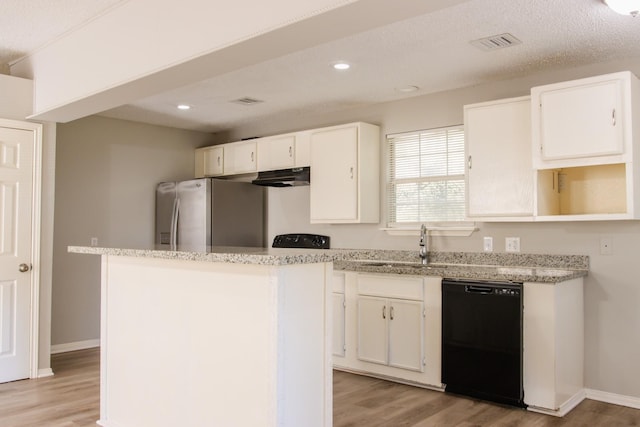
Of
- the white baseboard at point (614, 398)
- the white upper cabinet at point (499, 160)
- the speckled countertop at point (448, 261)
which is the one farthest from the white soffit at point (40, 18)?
the white baseboard at point (614, 398)

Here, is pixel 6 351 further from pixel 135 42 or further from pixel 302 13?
pixel 302 13

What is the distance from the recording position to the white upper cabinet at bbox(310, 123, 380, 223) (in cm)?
474

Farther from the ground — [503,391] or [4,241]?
[4,241]

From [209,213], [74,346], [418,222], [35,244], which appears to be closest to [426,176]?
[418,222]

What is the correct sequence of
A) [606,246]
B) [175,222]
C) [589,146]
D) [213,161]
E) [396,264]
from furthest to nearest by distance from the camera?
1. [213,161]
2. [175,222]
3. [396,264]
4. [606,246]
5. [589,146]

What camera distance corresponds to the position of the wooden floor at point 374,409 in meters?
3.27

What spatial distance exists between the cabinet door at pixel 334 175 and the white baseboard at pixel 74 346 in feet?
8.13

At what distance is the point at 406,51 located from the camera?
3.50 meters

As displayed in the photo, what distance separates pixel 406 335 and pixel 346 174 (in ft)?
4.92

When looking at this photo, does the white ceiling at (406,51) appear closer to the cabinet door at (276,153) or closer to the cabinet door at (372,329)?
the cabinet door at (276,153)

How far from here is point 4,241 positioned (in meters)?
4.10

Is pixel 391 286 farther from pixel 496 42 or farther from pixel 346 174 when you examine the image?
pixel 496 42

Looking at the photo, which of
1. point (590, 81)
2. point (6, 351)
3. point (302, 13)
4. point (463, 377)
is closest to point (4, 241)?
point (6, 351)

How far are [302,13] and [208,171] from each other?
4.09 meters
